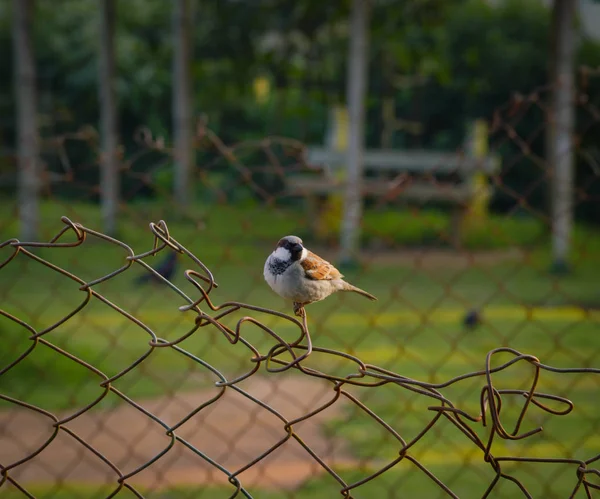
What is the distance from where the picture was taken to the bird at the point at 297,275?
4.65 ft

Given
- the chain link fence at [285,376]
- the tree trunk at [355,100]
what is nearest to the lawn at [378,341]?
the chain link fence at [285,376]

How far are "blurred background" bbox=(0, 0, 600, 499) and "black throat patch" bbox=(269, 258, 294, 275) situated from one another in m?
0.37

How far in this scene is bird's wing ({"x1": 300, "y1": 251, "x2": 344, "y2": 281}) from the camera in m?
1.46

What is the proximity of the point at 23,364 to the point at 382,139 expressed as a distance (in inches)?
295

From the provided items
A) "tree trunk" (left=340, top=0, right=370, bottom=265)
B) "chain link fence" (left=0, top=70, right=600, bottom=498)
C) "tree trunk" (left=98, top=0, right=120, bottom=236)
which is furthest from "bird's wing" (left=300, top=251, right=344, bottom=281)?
"tree trunk" (left=98, top=0, right=120, bottom=236)

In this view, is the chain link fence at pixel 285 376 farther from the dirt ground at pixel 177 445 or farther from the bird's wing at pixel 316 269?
the bird's wing at pixel 316 269

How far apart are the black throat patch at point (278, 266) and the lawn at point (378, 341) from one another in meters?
0.46

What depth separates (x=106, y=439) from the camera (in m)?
2.68

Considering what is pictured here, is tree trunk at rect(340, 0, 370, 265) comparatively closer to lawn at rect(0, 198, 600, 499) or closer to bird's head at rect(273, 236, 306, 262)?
lawn at rect(0, 198, 600, 499)

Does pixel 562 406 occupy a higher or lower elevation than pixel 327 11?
lower

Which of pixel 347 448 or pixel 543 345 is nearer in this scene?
pixel 347 448

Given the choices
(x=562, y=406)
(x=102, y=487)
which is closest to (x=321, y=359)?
(x=562, y=406)

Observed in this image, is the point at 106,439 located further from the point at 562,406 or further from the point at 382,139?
the point at 382,139

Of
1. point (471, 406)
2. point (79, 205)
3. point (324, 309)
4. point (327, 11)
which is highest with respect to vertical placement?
point (327, 11)
